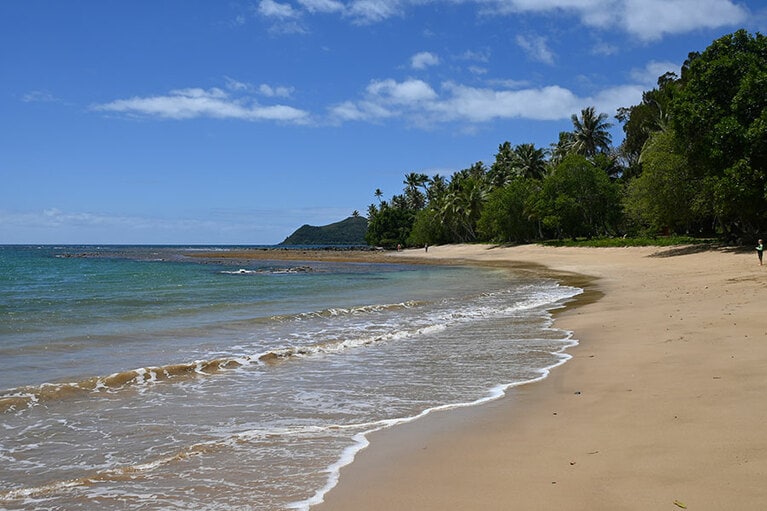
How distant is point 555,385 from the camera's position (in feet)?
24.7

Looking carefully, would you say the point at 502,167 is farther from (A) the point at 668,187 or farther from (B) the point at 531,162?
(A) the point at 668,187

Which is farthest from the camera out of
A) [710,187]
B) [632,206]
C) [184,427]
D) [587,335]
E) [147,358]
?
[632,206]

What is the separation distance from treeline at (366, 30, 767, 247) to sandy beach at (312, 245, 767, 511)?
84.6 ft

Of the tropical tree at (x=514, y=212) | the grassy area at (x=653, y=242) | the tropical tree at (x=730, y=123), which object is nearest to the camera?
the tropical tree at (x=730, y=123)

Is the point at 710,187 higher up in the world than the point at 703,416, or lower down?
higher up

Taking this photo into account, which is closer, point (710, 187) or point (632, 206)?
point (710, 187)

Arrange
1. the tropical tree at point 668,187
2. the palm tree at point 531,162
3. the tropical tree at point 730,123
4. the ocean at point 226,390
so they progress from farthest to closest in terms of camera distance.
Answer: the palm tree at point 531,162 < the tropical tree at point 668,187 < the tropical tree at point 730,123 < the ocean at point 226,390

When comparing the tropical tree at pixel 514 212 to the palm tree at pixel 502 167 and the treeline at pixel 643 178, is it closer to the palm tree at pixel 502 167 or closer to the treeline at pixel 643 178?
the treeline at pixel 643 178

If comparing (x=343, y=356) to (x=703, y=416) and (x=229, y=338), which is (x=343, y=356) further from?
(x=703, y=416)

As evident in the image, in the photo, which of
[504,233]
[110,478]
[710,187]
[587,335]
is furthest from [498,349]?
[504,233]

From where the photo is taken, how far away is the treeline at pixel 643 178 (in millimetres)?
31234

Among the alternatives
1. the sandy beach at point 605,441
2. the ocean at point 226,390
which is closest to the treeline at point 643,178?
the ocean at point 226,390

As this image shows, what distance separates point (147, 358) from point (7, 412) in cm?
359

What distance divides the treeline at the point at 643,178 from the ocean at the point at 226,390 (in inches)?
805
